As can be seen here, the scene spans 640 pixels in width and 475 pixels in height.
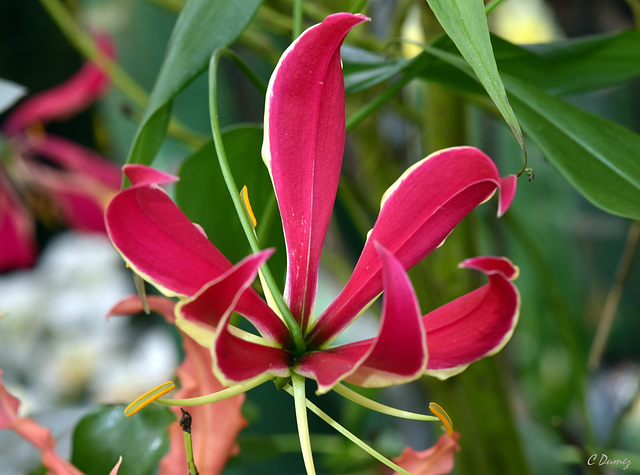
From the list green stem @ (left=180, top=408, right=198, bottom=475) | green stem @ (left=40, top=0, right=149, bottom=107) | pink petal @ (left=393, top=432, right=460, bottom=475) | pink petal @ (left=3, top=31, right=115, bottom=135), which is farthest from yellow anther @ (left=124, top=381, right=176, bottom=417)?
pink petal @ (left=3, top=31, right=115, bottom=135)

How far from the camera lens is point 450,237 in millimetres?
650

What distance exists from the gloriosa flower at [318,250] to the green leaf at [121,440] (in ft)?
0.54

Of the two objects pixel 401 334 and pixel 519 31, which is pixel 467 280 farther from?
pixel 519 31

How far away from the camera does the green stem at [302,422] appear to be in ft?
0.89

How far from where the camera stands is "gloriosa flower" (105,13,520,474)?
247 millimetres

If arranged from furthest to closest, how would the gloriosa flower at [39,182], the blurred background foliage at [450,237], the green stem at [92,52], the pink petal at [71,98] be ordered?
1. the gloriosa flower at [39,182]
2. the pink petal at [71,98]
3. the green stem at [92,52]
4. the blurred background foliage at [450,237]

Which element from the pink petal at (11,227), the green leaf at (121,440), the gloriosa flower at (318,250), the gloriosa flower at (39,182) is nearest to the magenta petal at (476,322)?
the gloriosa flower at (318,250)

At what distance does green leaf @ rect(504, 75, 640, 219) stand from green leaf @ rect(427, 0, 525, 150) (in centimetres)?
8

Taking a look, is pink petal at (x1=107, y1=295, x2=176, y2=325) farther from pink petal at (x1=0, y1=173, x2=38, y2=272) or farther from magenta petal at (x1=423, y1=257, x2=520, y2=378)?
pink petal at (x1=0, y1=173, x2=38, y2=272)

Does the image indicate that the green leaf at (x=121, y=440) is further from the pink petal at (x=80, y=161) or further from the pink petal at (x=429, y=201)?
the pink petal at (x=80, y=161)

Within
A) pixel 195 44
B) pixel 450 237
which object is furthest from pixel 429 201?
pixel 450 237

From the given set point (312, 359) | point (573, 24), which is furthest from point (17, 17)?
point (312, 359)

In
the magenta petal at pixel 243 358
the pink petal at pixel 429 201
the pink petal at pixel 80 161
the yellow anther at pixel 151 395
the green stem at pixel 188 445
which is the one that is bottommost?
the pink petal at pixel 80 161

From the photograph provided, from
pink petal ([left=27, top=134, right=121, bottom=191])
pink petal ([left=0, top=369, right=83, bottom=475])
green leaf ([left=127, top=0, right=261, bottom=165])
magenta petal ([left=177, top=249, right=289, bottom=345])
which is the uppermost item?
green leaf ([left=127, top=0, right=261, bottom=165])
